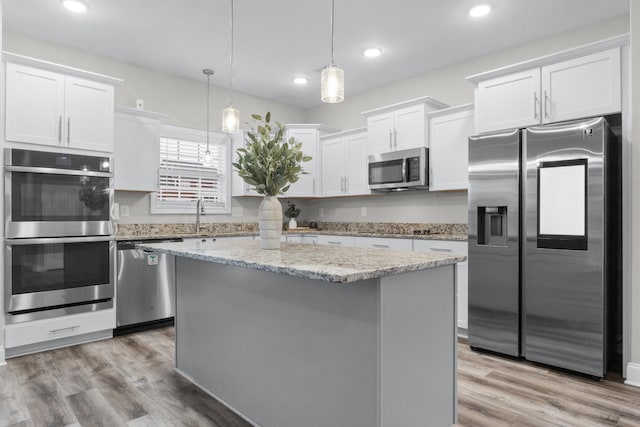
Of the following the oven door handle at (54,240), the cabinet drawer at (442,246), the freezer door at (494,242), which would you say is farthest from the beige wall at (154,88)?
the freezer door at (494,242)

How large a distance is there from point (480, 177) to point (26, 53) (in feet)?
13.9

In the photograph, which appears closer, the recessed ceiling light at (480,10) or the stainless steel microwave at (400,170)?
the recessed ceiling light at (480,10)

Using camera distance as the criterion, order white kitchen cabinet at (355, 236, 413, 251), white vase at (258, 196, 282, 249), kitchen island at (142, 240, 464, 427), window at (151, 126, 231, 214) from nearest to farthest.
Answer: kitchen island at (142, 240, 464, 427) < white vase at (258, 196, 282, 249) < white kitchen cabinet at (355, 236, 413, 251) < window at (151, 126, 231, 214)

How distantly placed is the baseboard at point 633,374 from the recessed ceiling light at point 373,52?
3301 millimetres

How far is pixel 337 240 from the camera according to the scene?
4680 millimetres

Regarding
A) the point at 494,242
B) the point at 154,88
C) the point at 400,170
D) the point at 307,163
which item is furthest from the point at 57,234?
the point at 494,242

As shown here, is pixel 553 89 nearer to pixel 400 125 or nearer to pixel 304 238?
pixel 400 125

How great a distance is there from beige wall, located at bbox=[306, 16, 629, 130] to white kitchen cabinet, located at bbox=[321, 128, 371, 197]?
0.42 meters

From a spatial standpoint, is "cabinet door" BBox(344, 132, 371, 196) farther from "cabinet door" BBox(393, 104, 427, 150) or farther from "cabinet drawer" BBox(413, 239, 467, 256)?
"cabinet drawer" BBox(413, 239, 467, 256)

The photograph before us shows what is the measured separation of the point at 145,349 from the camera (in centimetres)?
325

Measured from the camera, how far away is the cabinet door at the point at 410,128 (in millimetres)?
4062

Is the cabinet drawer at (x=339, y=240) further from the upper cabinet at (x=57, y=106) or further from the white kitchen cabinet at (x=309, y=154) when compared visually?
the upper cabinet at (x=57, y=106)

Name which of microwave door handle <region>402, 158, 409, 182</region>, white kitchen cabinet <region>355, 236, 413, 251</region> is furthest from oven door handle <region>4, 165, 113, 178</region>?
microwave door handle <region>402, 158, 409, 182</region>

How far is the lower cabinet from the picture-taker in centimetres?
302
